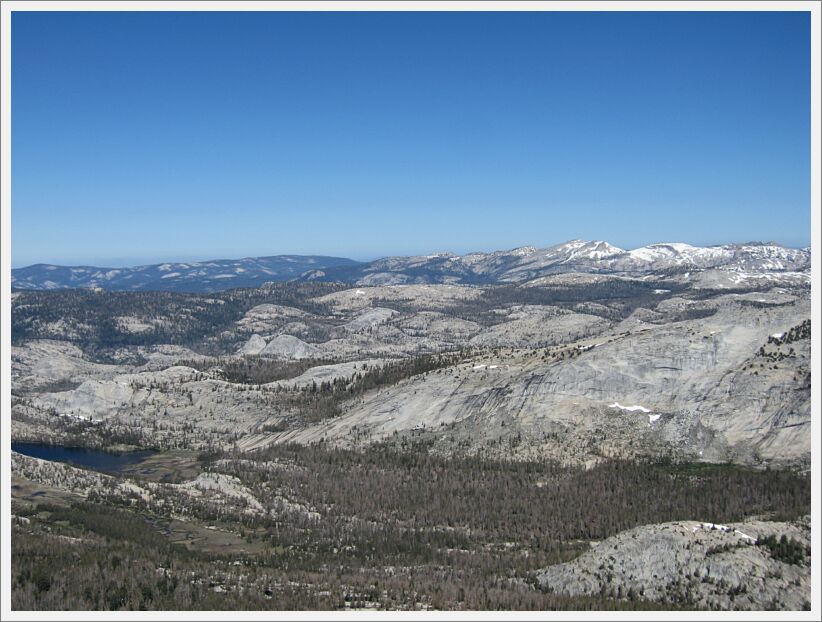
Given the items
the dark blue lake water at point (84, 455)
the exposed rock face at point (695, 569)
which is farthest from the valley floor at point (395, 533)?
the dark blue lake water at point (84, 455)

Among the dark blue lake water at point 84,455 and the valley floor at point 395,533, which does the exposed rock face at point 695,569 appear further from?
the dark blue lake water at point 84,455

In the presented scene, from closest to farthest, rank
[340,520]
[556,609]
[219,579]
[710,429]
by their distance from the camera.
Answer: [556,609] → [219,579] → [340,520] → [710,429]

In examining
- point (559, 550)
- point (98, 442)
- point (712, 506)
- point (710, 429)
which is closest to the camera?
point (559, 550)

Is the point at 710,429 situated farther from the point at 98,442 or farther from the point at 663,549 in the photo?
the point at 98,442

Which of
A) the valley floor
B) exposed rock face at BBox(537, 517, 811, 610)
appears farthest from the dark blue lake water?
exposed rock face at BBox(537, 517, 811, 610)

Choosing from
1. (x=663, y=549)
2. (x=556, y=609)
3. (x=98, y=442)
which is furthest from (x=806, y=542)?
(x=98, y=442)

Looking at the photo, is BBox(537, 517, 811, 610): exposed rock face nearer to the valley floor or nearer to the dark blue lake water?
the valley floor
